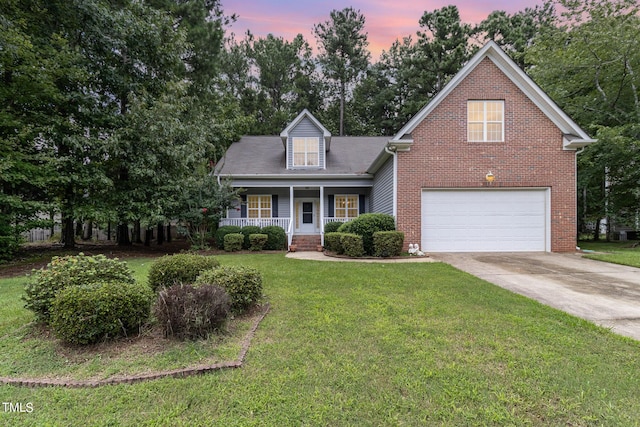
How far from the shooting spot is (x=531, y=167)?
10.0m

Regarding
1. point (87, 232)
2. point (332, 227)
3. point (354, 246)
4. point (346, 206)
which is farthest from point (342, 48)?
point (87, 232)

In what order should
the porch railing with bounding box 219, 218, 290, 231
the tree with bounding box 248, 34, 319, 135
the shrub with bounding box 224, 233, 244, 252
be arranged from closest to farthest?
the shrub with bounding box 224, 233, 244, 252 < the porch railing with bounding box 219, 218, 290, 231 < the tree with bounding box 248, 34, 319, 135

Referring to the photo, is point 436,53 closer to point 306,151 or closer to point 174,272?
point 306,151

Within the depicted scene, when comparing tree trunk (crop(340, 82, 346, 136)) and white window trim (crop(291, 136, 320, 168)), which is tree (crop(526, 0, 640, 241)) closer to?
white window trim (crop(291, 136, 320, 168))

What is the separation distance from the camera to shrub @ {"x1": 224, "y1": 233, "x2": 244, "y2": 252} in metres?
11.9

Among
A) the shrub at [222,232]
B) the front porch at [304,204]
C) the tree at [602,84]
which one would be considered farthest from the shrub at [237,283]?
the tree at [602,84]

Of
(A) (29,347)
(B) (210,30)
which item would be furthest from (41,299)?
(B) (210,30)

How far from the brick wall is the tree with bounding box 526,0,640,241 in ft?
8.78

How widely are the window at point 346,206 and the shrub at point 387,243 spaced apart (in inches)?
232

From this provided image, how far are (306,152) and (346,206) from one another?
3470 mm

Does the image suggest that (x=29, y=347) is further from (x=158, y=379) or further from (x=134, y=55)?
(x=134, y=55)

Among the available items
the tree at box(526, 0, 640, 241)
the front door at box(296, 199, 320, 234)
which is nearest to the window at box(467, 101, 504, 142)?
the tree at box(526, 0, 640, 241)

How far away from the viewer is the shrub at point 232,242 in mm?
11914

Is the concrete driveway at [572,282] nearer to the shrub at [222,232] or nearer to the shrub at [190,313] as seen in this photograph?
the shrub at [190,313]
